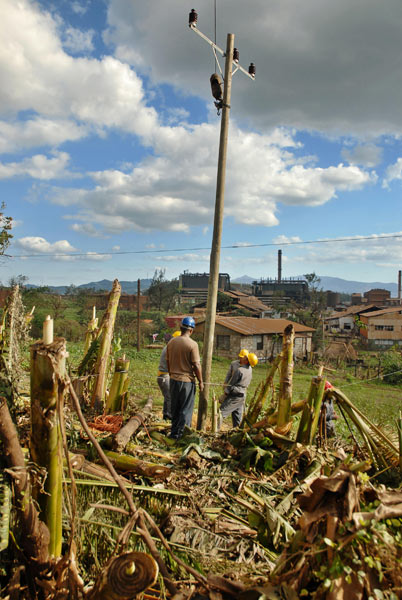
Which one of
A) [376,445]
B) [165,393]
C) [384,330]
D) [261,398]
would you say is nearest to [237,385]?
[165,393]

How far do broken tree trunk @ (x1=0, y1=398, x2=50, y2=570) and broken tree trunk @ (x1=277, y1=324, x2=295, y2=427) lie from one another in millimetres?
3053

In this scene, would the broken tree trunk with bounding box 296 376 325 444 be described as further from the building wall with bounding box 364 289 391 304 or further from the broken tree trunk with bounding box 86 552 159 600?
the building wall with bounding box 364 289 391 304

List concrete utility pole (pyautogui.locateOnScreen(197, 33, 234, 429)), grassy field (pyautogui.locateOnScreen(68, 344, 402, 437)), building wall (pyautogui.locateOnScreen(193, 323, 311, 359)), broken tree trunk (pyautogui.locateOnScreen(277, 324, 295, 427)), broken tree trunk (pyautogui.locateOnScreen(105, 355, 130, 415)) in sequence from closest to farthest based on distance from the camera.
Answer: broken tree trunk (pyautogui.locateOnScreen(277, 324, 295, 427)) → broken tree trunk (pyautogui.locateOnScreen(105, 355, 130, 415)) → concrete utility pole (pyautogui.locateOnScreen(197, 33, 234, 429)) → grassy field (pyautogui.locateOnScreen(68, 344, 402, 437)) → building wall (pyautogui.locateOnScreen(193, 323, 311, 359))

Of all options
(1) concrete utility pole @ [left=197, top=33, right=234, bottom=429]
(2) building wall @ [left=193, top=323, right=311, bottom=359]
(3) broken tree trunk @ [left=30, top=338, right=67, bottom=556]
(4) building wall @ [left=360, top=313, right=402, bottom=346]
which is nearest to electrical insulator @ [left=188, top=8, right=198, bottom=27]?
(1) concrete utility pole @ [left=197, top=33, right=234, bottom=429]

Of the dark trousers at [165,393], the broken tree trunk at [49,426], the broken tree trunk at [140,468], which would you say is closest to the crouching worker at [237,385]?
the dark trousers at [165,393]

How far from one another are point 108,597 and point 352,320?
49.3 meters

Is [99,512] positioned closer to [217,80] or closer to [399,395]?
[217,80]

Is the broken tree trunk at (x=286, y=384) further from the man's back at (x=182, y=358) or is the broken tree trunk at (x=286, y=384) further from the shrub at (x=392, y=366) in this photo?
the shrub at (x=392, y=366)

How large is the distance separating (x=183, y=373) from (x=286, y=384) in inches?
69.7

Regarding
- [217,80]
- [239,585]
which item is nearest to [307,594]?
[239,585]

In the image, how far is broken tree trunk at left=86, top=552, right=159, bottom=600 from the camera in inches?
68.2

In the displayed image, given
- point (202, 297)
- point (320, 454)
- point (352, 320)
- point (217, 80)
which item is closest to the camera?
point (320, 454)

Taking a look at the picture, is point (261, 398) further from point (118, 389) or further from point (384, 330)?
point (384, 330)

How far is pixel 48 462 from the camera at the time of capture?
2061mm
